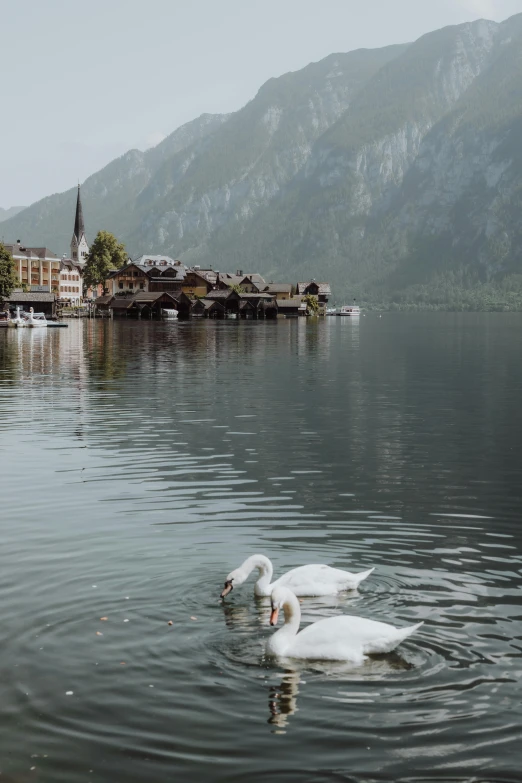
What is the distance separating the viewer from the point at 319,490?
25.5 metres

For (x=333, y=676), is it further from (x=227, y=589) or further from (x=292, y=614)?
(x=227, y=589)

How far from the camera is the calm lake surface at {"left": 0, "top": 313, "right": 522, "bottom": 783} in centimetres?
1092

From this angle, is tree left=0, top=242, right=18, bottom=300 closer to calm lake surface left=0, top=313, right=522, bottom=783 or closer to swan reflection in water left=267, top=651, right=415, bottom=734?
calm lake surface left=0, top=313, right=522, bottom=783

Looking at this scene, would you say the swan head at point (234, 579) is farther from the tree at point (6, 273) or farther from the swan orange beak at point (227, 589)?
the tree at point (6, 273)

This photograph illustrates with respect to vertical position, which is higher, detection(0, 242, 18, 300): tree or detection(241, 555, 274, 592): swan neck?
detection(0, 242, 18, 300): tree

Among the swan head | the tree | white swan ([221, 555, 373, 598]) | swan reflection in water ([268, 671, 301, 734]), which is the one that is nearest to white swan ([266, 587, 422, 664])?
swan reflection in water ([268, 671, 301, 734])

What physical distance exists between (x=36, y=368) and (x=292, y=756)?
58961mm

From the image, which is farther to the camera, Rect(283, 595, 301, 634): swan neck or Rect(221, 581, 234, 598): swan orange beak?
Rect(221, 581, 234, 598): swan orange beak

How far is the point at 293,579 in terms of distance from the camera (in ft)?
51.9

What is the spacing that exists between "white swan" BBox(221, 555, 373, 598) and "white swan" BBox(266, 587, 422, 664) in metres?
2.30

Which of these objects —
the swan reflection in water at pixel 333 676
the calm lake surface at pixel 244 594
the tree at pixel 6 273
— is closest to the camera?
the calm lake surface at pixel 244 594

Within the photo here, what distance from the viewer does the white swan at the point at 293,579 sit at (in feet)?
51.3

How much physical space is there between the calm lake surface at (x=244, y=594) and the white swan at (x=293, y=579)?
0.22m

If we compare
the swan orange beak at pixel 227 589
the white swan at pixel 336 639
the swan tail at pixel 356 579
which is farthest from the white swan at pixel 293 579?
the white swan at pixel 336 639
